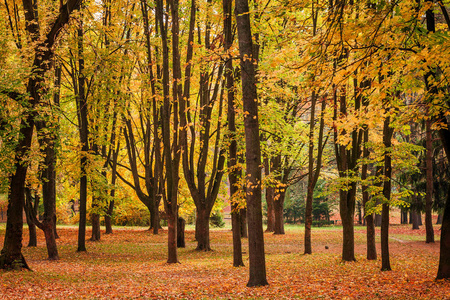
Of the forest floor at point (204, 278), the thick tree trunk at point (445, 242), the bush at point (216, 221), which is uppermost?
the thick tree trunk at point (445, 242)

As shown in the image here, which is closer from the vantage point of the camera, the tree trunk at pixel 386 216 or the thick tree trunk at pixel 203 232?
the tree trunk at pixel 386 216

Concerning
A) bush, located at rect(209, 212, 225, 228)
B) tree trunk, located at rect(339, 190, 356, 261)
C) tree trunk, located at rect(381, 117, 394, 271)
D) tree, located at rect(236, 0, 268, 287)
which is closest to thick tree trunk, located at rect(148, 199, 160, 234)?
bush, located at rect(209, 212, 225, 228)

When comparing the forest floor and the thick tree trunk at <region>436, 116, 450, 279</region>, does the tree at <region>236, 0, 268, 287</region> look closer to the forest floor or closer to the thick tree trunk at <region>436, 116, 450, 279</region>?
the forest floor

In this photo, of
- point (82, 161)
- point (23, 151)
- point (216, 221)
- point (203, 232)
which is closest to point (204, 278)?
point (23, 151)

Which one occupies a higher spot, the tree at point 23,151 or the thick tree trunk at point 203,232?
the tree at point 23,151

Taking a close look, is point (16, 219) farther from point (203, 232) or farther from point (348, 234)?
point (348, 234)

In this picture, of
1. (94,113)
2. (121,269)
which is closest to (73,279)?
(121,269)

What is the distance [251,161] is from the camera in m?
8.16

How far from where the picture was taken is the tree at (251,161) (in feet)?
26.0

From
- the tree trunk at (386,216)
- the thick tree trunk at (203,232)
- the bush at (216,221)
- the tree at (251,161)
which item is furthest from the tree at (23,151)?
the bush at (216,221)

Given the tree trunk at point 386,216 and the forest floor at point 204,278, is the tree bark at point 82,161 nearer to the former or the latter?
the forest floor at point 204,278

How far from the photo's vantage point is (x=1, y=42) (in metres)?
10.6

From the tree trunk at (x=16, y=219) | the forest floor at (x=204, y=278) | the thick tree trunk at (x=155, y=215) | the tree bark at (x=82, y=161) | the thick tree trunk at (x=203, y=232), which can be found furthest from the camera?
the thick tree trunk at (x=155, y=215)

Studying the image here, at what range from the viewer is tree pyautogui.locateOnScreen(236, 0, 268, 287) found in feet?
26.0
